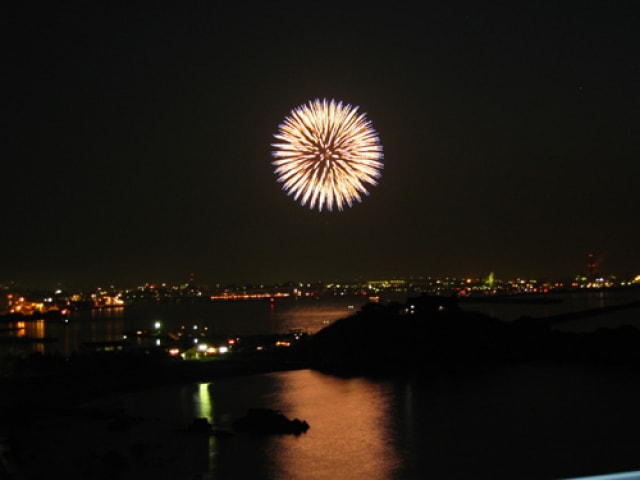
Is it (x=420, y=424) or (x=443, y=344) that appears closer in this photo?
(x=420, y=424)

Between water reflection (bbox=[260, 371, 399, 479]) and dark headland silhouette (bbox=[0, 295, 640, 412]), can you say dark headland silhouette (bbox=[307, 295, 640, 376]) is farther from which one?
water reflection (bbox=[260, 371, 399, 479])

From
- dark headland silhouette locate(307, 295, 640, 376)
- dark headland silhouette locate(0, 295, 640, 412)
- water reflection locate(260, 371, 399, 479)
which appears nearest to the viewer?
water reflection locate(260, 371, 399, 479)

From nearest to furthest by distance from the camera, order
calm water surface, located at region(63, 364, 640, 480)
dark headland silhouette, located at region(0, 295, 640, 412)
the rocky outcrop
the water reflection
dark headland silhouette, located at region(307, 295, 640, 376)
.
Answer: the water reflection < calm water surface, located at region(63, 364, 640, 480) < the rocky outcrop < dark headland silhouette, located at region(0, 295, 640, 412) < dark headland silhouette, located at region(307, 295, 640, 376)

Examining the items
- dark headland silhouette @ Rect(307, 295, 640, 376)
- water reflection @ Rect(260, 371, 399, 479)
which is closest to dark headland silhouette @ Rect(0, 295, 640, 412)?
dark headland silhouette @ Rect(307, 295, 640, 376)

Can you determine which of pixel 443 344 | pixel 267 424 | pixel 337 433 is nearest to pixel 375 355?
pixel 443 344

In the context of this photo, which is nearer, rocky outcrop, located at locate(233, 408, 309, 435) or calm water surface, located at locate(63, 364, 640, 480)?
calm water surface, located at locate(63, 364, 640, 480)

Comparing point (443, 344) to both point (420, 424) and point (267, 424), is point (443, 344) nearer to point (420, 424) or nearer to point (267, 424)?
point (420, 424)

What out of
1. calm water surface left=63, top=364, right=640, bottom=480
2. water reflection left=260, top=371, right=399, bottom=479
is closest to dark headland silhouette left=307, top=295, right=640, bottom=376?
calm water surface left=63, top=364, right=640, bottom=480

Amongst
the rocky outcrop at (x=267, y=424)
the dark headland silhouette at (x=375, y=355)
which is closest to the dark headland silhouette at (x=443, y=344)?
the dark headland silhouette at (x=375, y=355)

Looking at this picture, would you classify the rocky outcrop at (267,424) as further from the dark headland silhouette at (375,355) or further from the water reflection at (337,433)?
the dark headland silhouette at (375,355)

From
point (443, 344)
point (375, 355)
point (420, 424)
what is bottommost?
point (420, 424)

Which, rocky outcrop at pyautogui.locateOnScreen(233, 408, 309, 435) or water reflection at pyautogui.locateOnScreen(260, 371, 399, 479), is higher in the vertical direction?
rocky outcrop at pyautogui.locateOnScreen(233, 408, 309, 435)

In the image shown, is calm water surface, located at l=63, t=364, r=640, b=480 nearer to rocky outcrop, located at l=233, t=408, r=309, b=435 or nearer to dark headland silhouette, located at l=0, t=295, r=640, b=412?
rocky outcrop, located at l=233, t=408, r=309, b=435
